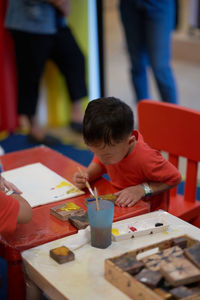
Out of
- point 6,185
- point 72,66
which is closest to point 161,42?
point 72,66

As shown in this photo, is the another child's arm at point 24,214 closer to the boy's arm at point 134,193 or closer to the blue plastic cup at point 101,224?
the blue plastic cup at point 101,224

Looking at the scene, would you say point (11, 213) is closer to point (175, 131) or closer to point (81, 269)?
point (81, 269)

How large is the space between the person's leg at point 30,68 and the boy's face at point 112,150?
81.9 inches

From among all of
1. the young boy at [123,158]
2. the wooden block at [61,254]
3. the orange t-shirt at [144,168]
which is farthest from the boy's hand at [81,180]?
the wooden block at [61,254]

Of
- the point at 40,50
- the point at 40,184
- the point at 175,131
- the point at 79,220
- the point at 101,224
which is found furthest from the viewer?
the point at 40,50

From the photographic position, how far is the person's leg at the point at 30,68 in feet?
11.5

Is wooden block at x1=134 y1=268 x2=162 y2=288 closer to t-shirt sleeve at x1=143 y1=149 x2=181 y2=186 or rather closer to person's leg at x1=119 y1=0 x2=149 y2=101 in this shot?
t-shirt sleeve at x1=143 y1=149 x2=181 y2=186

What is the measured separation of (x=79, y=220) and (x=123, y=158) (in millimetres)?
343

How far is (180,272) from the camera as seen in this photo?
106cm

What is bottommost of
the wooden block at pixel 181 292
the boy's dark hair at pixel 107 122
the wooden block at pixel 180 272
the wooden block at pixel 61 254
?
the wooden block at pixel 61 254

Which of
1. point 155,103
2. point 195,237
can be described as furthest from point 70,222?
point 155,103

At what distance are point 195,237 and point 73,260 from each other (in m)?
0.33

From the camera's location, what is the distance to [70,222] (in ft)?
4.68

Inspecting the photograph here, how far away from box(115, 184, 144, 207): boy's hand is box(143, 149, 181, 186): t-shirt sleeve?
6 cm
